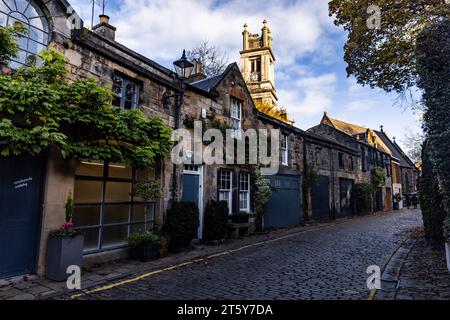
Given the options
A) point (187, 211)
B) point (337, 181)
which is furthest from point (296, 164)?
point (187, 211)

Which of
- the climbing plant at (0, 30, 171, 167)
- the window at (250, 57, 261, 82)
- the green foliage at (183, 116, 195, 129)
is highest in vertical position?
the window at (250, 57, 261, 82)

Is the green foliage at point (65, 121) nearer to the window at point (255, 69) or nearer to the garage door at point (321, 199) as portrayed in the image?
the garage door at point (321, 199)

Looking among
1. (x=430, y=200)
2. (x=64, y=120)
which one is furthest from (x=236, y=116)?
A: (x=64, y=120)

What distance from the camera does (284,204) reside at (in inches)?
663

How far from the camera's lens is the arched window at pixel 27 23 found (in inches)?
253

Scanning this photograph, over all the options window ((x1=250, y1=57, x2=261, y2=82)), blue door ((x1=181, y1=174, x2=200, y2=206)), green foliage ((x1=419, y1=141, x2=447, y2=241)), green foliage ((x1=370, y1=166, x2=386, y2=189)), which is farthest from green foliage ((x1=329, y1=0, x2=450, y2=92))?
window ((x1=250, y1=57, x2=261, y2=82))

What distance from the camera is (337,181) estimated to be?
75.5 ft

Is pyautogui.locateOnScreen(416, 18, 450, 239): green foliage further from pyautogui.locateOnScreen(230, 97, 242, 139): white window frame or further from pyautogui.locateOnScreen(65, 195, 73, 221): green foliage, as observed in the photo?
pyautogui.locateOnScreen(65, 195, 73, 221): green foliage

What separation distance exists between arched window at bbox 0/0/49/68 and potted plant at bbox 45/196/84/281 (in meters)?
3.82

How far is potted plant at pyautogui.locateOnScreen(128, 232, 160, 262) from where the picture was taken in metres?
8.17

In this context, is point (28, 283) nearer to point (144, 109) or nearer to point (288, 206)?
point (144, 109)

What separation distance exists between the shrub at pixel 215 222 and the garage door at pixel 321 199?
10.1 m

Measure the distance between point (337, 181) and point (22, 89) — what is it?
21.8 m
